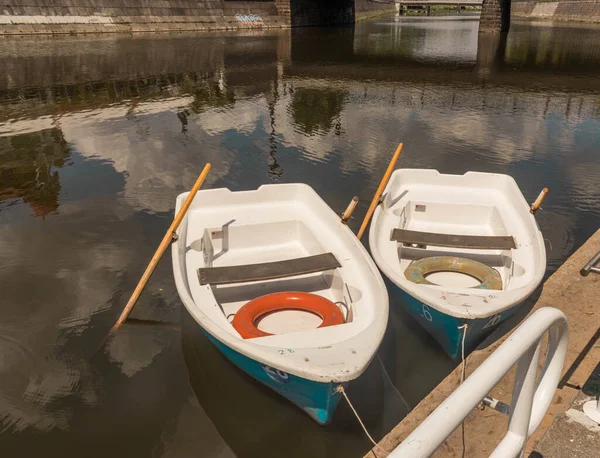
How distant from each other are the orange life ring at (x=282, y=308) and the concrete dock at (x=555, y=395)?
1.89 m

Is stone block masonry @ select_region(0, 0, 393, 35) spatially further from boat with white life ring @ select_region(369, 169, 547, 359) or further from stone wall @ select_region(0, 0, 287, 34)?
boat with white life ring @ select_region(369, 169, 547, 359)

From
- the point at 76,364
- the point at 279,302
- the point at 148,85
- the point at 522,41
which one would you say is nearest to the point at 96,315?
the point at 76,364

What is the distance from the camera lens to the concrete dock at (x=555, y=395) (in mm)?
4520

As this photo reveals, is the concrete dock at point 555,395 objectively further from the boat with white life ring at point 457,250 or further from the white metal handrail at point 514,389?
the white metal handrail at point 514,389

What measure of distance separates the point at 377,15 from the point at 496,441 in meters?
125

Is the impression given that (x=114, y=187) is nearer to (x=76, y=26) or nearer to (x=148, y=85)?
(x=148, y=85)

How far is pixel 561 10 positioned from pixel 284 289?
10128cm

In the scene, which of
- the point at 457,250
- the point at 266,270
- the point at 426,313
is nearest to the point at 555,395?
the point at 426,313

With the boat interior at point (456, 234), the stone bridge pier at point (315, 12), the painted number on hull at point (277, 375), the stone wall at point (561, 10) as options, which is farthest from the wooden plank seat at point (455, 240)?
the stone wall at point (561, 10)

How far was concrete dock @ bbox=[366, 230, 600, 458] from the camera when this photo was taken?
4.52 m

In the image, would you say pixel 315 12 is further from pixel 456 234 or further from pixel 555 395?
pixel 555 395

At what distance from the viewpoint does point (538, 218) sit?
1284 cm

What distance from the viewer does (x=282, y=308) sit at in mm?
8055

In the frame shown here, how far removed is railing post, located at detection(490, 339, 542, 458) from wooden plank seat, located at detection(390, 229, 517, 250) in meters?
6.04
